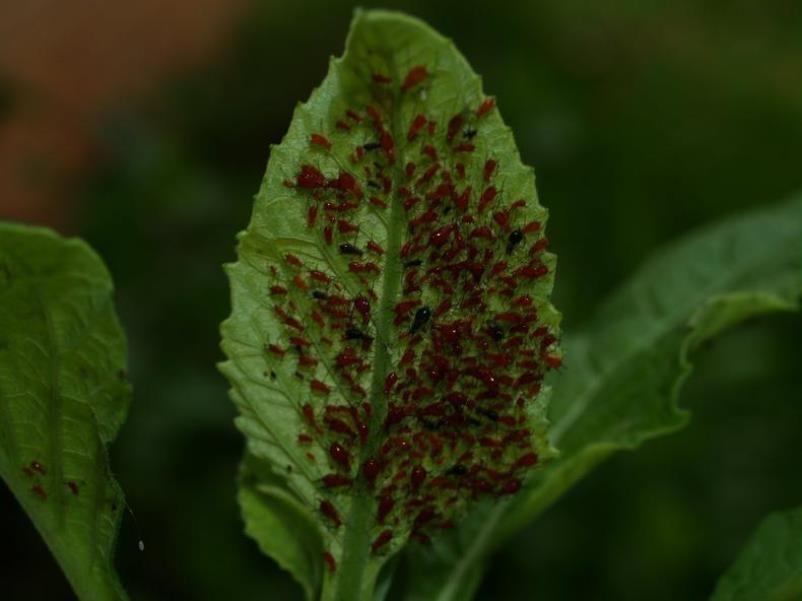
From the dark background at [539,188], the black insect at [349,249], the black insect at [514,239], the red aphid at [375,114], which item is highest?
the red aphid at [375,114]

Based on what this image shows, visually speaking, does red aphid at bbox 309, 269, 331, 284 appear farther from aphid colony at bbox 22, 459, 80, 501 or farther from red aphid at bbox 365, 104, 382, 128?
aphid colony at bbox 22, 459, 80, 501

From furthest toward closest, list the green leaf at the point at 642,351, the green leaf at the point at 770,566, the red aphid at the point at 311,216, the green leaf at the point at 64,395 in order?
the green leaf at the point at 642,351
the green leaf at the point at 770,566
the red aphid at the point at 311,216
the green leaf at the point at 64,395

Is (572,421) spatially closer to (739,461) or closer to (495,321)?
(495,321)

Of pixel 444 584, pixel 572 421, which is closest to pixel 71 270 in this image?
pixel 444 584

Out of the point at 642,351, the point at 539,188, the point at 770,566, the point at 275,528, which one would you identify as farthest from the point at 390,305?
the point at 539,188

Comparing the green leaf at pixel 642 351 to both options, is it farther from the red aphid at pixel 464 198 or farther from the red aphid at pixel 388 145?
the red aphid at pixel 388 145

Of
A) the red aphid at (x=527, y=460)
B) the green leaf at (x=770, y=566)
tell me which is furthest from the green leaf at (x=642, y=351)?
the green leaf at (x=770, y=566)

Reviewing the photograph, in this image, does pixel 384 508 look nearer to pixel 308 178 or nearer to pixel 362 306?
pixel 362 306
